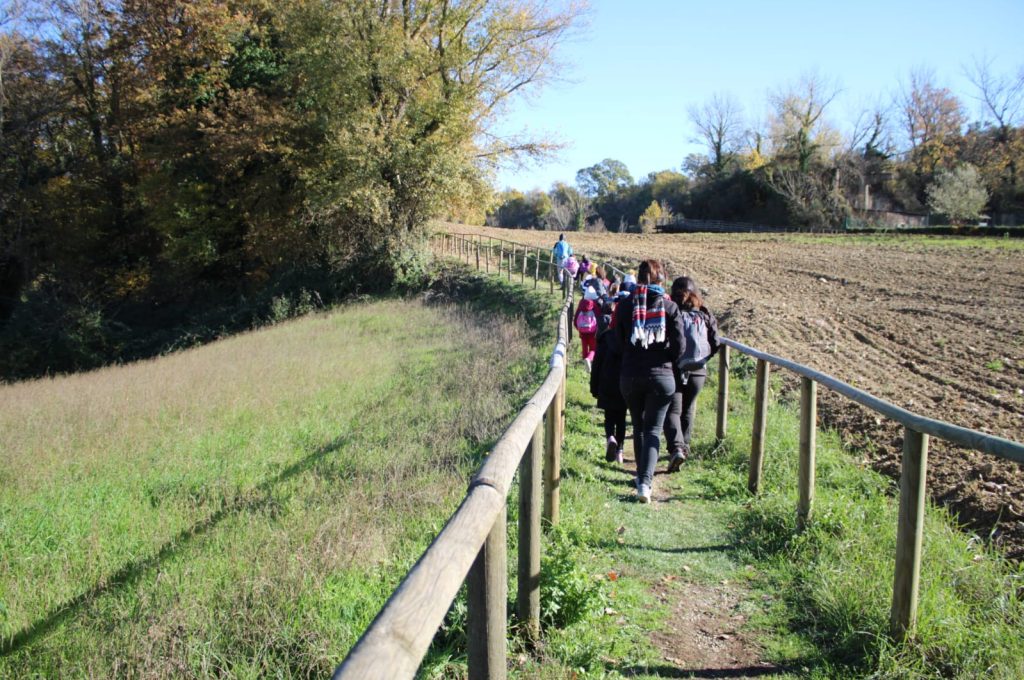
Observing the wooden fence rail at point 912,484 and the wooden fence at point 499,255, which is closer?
the wooden fence rail at point 912,484

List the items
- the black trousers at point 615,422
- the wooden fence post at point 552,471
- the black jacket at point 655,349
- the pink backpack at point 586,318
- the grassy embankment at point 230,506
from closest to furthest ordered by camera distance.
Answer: the grassy embankment at point 230,506
the wooden fence post at point 552,471
the black jacket at point 655,349
the black trousers at point 615,422
the pink backpack at point 586,318

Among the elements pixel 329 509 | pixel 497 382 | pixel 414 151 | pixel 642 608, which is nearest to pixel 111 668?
pixel 329 509

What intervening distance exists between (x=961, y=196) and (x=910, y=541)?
2179 inches

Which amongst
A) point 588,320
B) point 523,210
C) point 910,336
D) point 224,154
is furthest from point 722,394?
point 523,210

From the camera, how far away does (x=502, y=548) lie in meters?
2.55

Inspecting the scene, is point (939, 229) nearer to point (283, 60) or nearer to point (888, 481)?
point (283, 60)

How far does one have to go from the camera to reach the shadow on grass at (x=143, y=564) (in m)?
4.10

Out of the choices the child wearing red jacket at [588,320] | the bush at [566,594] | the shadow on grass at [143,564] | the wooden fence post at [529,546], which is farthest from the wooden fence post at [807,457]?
the child wearing red jacket at [588,320]

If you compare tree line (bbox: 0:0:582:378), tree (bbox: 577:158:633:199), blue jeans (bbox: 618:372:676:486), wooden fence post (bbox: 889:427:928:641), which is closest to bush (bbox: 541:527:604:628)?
wooden fence post (bbox: 889:427:928:641)

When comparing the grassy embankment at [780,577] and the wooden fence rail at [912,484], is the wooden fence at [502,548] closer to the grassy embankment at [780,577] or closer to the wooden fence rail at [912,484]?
the wooden fence rail at [912,484]

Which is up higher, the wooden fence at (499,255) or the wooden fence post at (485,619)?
the wooden fence at (499,255)

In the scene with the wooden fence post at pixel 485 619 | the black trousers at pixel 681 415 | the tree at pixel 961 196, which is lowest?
the black trousers at pixel 681 415

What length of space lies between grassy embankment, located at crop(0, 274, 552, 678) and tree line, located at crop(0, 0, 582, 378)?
1683 centimetres

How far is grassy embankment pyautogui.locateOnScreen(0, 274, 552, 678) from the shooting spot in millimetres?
3766
